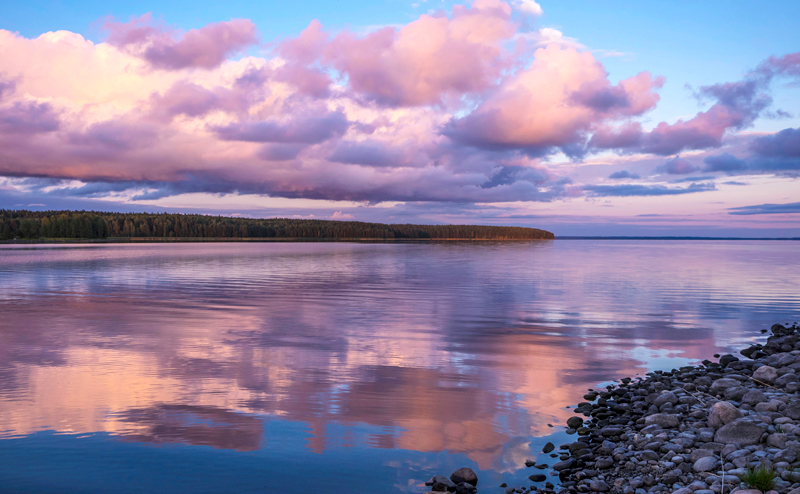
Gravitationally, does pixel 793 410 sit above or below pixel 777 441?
above

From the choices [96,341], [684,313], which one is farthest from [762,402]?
[96,341]

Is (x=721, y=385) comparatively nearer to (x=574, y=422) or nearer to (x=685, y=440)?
(x=685, y=440)

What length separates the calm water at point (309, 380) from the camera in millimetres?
8375

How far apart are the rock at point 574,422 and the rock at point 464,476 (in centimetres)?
302

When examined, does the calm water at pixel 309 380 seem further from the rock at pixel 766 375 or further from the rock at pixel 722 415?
the rock at pixel 766 375

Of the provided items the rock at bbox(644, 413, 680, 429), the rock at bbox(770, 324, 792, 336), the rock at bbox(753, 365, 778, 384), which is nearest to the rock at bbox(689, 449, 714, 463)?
the rock at bbox(644, 413, 680, 429)

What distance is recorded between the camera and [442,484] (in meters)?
7.66

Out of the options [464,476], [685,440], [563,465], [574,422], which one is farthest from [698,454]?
[464,476]

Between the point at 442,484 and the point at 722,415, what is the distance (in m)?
5.24

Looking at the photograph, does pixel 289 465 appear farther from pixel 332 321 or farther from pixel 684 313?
pixel 684 313

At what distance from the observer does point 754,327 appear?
2142cm

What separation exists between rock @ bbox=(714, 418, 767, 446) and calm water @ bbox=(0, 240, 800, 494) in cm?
283

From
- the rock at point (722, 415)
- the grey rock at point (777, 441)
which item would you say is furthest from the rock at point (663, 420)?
the grey rock at point (777, 441)

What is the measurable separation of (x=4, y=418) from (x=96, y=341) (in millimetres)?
7899
